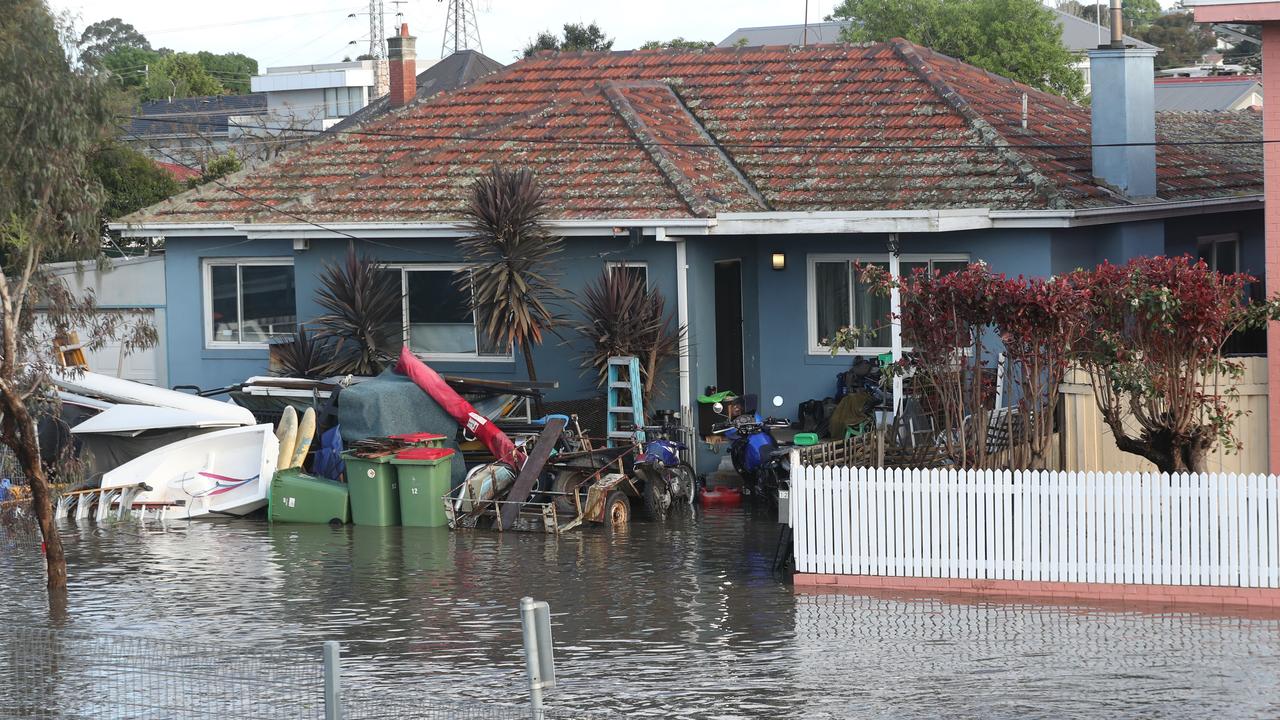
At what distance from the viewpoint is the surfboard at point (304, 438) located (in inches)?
714

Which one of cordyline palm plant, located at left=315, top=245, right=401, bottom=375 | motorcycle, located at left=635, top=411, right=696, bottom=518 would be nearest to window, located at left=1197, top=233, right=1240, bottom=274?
motorcycle, located at left=635, top=411, right=696, bottom=518

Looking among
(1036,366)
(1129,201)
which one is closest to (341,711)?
(1036,366)

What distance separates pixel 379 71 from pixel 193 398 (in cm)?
6009

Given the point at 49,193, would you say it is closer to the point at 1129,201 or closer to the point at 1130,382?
the point at 1130,382

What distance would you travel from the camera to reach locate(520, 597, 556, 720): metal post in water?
783 cm

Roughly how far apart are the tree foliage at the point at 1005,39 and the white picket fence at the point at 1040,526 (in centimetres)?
4717

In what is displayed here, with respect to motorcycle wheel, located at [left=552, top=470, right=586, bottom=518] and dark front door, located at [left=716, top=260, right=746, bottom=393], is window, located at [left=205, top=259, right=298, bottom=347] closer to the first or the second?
dark front door, located at [left=716, top=260, right=746, bottom=393]

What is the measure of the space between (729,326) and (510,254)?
304 cm

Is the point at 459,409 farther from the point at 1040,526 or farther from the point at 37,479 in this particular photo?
the point at 1040,526

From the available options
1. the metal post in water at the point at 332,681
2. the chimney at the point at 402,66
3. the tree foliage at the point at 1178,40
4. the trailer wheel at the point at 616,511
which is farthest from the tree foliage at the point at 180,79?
the metal post in water at the point at 332,681

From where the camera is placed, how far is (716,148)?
2150 centimetres

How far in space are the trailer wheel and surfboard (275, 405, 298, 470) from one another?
A: 147 inches

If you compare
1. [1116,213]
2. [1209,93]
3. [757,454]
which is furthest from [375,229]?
[1209,93]

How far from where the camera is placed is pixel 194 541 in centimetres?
1648
